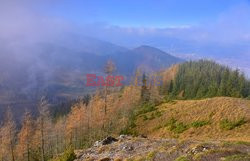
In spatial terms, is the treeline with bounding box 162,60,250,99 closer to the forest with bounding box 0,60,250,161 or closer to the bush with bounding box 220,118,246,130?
the forest with bounding box 0,60,250,161

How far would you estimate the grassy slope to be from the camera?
1453 inches

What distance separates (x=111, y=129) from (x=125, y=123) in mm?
4090

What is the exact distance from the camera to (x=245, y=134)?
33.8m

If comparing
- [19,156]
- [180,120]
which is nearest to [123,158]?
[180,120]

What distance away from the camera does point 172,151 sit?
22.2 m

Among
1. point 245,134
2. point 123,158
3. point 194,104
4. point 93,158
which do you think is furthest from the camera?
point 194,104

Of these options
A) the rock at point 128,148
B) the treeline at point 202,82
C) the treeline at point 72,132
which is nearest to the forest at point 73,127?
the treeline at point 72,132

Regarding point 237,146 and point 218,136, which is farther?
point 218,136

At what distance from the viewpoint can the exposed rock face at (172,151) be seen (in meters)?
19.1

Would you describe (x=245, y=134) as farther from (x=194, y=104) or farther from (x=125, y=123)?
(x=125, y=123)

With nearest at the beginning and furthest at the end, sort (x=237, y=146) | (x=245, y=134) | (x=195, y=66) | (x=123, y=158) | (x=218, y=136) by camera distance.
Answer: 1. (x=237, y=146)
2. (x=123, y=158)
3. (x=245, y=134)
4. (x=218, y=136)
5. (x=195, y=66)

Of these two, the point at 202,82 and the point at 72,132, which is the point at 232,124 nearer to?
the point at 72,132

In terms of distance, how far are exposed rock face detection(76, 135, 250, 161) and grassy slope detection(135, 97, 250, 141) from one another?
436 inches

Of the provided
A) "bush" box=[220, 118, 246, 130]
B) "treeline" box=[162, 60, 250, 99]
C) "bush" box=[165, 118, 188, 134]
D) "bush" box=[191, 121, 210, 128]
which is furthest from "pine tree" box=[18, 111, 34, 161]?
"treeline" box=[162, 60, 250, 99]
